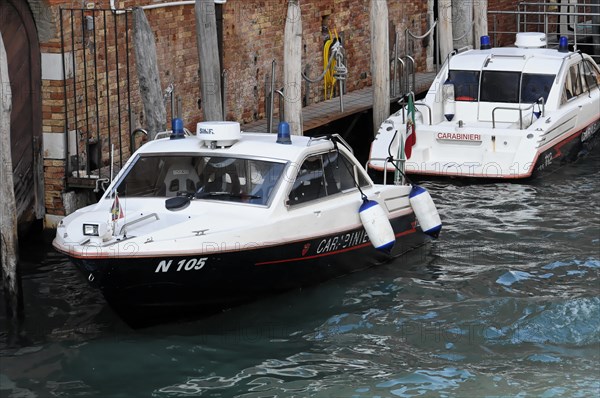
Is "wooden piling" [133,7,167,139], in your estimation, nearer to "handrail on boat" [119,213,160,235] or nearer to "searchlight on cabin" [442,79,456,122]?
"handrail on boat" [119,213,160,235]

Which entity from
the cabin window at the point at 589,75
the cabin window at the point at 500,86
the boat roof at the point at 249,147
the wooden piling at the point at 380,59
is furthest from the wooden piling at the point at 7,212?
the cabin window at the point at 589,75

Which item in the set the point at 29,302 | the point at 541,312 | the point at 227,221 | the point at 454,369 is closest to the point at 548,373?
the point at 454,369

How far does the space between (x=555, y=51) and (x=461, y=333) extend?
8.14m

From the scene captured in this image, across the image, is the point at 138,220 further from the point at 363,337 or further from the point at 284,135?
the point at 363,337

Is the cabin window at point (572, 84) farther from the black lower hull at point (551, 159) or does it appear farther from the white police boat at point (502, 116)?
the black lower hull at point (551, 159)

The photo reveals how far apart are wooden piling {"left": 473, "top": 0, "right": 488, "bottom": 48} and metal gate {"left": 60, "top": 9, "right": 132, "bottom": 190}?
7.17 meters

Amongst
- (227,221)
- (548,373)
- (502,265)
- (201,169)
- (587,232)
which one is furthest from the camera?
(587,232)

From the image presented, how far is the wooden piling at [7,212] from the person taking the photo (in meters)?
11.1

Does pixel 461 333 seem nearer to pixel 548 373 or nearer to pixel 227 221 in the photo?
pixel 548 373

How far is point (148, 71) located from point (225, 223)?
9.92 feet

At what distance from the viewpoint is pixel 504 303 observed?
1164 cm

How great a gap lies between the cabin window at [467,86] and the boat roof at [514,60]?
0.32 feet

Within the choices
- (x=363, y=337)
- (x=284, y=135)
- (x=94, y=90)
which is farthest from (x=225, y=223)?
(x=94, y=90)

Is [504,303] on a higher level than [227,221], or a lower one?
lower
